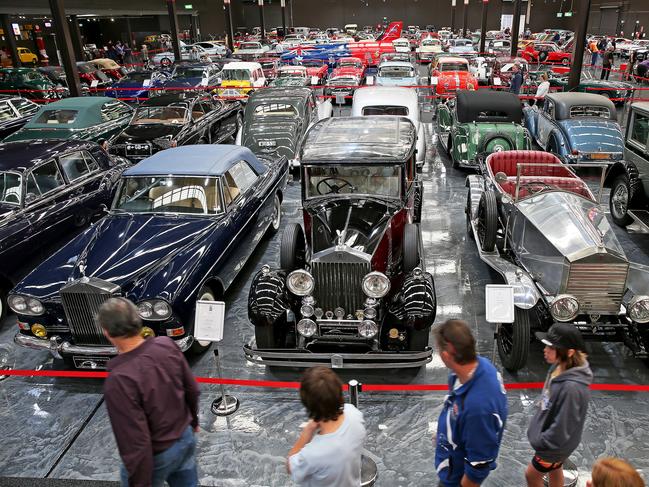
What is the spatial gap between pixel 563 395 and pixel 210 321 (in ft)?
9.65

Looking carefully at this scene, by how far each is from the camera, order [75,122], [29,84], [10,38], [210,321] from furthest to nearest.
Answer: [10,38] < [29,84] < [75,122] < [210,321]

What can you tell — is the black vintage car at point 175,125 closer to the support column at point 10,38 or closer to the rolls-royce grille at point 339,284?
the rolls-royce grille at point 339,284

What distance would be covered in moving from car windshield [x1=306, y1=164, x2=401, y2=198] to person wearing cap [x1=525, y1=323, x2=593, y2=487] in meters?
3.39

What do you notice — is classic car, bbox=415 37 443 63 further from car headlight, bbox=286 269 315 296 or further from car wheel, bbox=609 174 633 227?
car headlight, bbox=286 269 315 296

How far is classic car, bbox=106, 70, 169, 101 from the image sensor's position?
1788 cm

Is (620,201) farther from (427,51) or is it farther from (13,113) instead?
(427,51)

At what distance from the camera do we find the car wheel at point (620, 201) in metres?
8.41

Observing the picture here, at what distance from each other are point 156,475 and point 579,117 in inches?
427

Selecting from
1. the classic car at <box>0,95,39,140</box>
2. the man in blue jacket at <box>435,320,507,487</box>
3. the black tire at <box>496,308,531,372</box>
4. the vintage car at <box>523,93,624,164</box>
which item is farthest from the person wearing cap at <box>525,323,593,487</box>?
the classic car at <box>0,95,39,140</box>

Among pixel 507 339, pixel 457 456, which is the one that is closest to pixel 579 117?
pixel 507 339

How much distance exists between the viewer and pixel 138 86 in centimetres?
1925

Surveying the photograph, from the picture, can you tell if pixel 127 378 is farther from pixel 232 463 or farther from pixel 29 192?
pixel 29 192

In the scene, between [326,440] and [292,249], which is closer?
[326,440]

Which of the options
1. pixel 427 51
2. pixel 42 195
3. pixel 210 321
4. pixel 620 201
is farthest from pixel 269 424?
pixel 427 51
